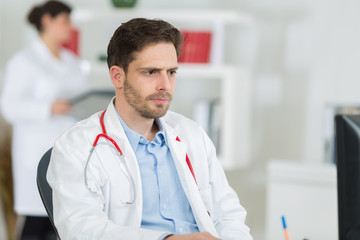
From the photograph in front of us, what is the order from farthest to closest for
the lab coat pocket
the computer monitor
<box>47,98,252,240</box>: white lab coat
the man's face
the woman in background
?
1. the woman in background
2. the lab coat pocket
3. the man's face
4. <box>47,98,252,240</box>: white lab coat
5. the computer monitor

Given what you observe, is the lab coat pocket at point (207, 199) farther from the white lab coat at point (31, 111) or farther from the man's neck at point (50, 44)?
the man's neck at point (50, 44)

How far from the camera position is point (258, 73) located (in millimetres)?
3861

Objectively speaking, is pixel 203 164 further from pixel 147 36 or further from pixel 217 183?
pixel 147 36

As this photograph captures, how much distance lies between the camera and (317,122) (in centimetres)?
377

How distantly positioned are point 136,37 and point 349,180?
627 mm

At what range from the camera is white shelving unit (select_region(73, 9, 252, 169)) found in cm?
361

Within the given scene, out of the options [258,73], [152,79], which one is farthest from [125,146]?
[258,73]

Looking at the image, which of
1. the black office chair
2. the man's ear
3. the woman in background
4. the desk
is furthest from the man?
the woman in background

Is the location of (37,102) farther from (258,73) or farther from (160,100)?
(160,100)

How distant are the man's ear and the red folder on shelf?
2.07 metres

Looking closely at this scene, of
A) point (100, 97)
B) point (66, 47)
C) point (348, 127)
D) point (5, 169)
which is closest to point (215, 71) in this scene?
point (100, 97)

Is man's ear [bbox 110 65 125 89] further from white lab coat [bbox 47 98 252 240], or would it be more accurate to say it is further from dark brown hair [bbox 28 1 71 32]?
dark brown hair [bbox 28 1 71 32]

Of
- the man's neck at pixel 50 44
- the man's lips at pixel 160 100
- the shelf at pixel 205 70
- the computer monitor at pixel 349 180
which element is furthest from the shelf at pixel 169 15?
the computer monitor at pixel 349 180

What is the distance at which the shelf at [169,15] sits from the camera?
3578mm
